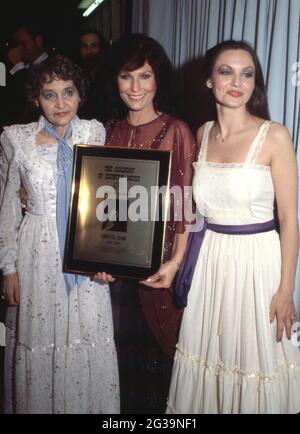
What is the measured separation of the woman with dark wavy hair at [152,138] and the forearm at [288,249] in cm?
40

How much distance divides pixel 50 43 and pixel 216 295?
165 inches

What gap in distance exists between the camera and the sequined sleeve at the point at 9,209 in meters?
1.56

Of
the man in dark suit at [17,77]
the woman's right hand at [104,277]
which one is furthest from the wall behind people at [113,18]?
the woman's right hand at [104,277]

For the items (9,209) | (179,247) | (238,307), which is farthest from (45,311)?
(238,307)

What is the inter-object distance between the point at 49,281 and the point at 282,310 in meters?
0.89

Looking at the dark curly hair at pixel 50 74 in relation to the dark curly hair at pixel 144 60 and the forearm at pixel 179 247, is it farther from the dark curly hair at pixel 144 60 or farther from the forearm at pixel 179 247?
the forearm at pixel 179 247

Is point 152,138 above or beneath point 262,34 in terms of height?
beneath

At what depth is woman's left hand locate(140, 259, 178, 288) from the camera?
157 cm

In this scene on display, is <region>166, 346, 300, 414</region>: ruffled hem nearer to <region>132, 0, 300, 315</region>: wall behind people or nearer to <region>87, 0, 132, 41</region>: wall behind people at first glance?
<region>132, 0, 300, 315</region>: wall behind people

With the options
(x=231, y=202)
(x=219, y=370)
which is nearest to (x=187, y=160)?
(x=231, y=202)

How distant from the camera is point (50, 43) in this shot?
4.69 m

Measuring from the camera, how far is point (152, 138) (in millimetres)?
1629

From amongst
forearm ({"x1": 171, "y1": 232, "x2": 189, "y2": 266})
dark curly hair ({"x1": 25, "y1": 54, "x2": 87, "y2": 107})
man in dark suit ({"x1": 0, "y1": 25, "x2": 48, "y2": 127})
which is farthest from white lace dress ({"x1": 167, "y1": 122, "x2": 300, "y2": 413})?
man in dark suit ({"x1": 0, "y1": 25, "x2": 48, "y2": 127})

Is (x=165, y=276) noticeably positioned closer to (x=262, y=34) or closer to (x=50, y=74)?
(x=50, y=74)
